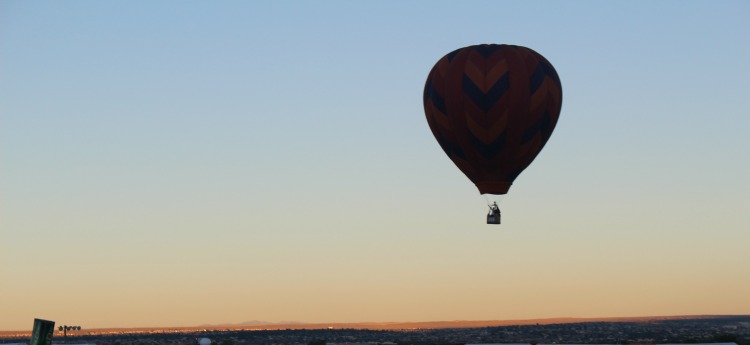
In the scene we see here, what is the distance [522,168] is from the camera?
266 ft

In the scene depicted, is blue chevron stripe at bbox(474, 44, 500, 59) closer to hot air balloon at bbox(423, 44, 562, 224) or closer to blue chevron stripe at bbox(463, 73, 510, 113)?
hot air balloon at bbox(423, 44, 562, 224)

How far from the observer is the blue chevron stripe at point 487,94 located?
7850 centimetres

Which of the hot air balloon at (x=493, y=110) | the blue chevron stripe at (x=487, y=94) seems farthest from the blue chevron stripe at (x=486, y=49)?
the blue chevron stripe at (x=487, y=94)

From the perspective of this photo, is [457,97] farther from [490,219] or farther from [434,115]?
[490,219]

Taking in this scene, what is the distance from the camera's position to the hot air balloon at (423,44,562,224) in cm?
7869

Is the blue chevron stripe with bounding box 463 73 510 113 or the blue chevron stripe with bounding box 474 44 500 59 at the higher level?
the blue chevron stripe with bounding box 474 44 500 59

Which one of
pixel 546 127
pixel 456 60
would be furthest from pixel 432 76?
pixel 546 127

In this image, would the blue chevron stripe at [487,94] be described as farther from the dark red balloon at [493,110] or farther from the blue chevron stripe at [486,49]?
the blue chevron stripe at [486,49]

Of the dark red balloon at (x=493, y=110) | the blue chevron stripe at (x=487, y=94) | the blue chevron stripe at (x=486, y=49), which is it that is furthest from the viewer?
the blue chevron stripe at (x=486, y=49)

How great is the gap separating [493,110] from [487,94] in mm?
941

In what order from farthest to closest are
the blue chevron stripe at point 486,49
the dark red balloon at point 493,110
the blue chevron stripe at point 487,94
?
the blue chevron stripe at point 486,49
the dark red balloon at point 493,110
the blue chevron stripe at point 487,94

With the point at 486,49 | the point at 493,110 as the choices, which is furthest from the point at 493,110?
the point at 486,49

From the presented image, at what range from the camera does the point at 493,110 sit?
7850cm

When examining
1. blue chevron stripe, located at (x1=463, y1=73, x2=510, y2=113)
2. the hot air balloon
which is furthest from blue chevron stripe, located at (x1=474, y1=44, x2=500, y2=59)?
blue chevron stripe, located at (x1=463, y1=73, x2=510, y2=113)
